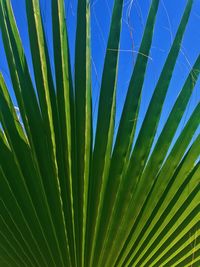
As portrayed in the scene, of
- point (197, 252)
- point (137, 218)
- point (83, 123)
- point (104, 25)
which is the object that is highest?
point (104, 25)

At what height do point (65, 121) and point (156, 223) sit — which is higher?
point (65, 121)

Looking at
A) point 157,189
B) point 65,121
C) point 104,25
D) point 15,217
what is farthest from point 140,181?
point 104,25

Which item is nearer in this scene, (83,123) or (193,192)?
(83,123)

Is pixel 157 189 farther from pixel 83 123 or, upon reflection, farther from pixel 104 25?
pixel 104 25

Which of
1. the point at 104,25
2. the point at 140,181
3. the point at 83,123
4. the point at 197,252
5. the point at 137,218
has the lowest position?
the point at 197,252

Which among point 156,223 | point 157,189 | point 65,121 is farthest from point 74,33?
point 156,223

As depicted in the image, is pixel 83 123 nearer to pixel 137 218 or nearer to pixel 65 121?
pixel 65 121

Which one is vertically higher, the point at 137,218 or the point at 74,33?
the point at 74,33
